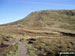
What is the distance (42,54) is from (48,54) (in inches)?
30.8

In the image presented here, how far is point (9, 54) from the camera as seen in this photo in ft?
51.0

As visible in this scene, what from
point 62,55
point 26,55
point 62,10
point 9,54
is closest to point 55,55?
point 62,55

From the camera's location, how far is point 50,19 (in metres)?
88.9

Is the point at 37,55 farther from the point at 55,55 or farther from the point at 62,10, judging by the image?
the point at 62,10

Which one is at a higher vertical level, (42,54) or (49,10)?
(49,10)

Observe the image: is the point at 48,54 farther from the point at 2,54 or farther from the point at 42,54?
the point at 2,54

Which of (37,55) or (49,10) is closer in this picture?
(37,55)

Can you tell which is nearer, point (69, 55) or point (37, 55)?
point (69, 55)

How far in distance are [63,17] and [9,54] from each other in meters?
79.6

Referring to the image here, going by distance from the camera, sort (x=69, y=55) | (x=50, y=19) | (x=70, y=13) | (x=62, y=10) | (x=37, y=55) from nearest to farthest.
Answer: (x=69, y=55) → (x=37, y=55) → (x=50, y=19) → (x=70, y=13) → (x=62, y=10)

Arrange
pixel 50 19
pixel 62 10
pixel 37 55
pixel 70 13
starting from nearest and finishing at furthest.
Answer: pixel 37 55, pixel 50 19, pixel 70 13, pixel 62 10

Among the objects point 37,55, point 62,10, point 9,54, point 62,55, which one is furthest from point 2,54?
point 62,10

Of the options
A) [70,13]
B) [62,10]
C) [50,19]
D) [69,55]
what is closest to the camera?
[69,55]

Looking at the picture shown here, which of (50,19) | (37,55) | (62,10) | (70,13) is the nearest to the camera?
(37,55)
